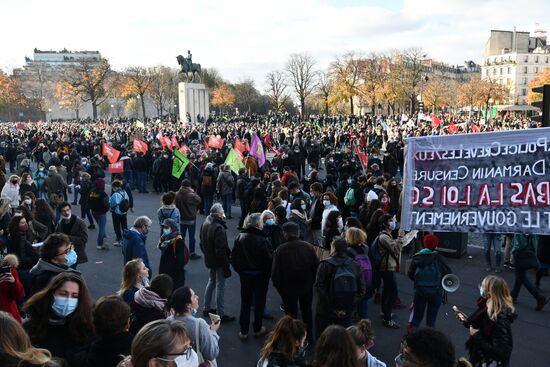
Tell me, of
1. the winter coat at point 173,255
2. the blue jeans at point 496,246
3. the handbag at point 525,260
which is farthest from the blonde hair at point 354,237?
the blue jeans at point 496,246

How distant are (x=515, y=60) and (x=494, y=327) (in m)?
119

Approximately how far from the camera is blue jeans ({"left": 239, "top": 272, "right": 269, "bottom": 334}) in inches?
262

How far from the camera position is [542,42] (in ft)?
394

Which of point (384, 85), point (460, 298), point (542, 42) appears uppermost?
point (542, 42)

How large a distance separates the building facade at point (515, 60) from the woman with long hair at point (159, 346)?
117 metres

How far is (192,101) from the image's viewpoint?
5056cm

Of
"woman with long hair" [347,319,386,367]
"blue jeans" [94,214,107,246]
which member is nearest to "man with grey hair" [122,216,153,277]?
"woman with long hair" [347,319,386,367]

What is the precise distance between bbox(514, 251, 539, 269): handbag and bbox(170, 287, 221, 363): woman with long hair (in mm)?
5276

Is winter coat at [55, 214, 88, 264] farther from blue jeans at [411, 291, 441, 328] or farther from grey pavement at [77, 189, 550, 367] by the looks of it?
blue jeans at [411, 291, 441, 328]

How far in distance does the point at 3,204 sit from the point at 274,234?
4451mm

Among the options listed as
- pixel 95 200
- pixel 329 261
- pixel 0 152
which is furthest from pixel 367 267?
pixel 0 152

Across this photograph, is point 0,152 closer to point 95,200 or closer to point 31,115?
point 95,200

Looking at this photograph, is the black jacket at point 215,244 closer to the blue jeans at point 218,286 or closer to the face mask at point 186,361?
the blue jeans at point 218,286

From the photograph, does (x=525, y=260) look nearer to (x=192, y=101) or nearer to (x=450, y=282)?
(x=450, y=282)
